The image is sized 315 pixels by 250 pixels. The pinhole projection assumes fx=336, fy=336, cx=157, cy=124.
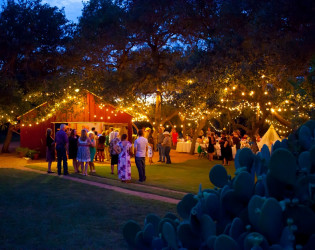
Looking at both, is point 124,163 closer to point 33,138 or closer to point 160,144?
point 160,144

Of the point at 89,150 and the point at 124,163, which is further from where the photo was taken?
the point at 89,150

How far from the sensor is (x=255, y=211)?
1.38 meters

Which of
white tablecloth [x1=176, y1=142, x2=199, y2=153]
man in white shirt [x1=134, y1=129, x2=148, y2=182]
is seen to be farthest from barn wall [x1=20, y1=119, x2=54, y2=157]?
man in white shirt [x1=134, y1=129, x2=148, y2=182]

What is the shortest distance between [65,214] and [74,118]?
43.9ft

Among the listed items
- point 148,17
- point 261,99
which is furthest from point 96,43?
point 261,99

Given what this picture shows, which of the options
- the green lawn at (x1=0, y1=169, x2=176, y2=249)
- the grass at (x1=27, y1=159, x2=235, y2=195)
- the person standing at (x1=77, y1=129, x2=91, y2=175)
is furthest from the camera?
the person standing at (x1=77, y1=129, x2=91, y2=175)

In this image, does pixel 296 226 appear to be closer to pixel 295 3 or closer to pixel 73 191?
pixel 73 191

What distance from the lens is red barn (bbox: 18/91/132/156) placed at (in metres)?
19.8

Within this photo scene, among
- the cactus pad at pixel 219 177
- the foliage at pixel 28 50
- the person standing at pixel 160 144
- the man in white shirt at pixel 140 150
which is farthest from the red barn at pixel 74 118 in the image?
the cactus pad at pixel 219 177

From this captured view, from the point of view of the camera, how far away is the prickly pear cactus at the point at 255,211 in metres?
1.35

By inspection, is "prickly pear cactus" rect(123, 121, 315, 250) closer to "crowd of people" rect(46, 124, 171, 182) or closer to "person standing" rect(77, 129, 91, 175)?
"crowd of people" rect(46, 124, 171, 182)

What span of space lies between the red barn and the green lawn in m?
9.18

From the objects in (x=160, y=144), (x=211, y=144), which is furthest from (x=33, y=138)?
(x=211, y=144)

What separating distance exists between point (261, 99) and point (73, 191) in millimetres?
8476
